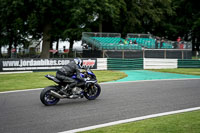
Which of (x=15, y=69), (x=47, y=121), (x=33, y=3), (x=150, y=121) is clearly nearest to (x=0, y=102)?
(x=47, y=121)

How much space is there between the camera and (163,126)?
5.83 meters

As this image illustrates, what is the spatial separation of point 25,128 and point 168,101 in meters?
4.82

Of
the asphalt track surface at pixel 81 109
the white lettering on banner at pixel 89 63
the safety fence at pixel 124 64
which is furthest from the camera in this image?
the safety fence at pixel 124 64

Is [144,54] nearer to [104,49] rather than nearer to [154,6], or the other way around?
[104,49]

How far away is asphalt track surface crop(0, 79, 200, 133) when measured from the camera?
611cm

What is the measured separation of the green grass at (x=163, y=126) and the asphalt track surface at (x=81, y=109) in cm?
59

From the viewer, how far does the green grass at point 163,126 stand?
5504 mm

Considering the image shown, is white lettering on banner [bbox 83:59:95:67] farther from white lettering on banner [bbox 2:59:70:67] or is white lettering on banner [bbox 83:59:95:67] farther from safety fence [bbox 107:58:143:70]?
white lettering on banner [bbox 2:59:70:67]

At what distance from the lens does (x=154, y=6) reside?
41.8 metres

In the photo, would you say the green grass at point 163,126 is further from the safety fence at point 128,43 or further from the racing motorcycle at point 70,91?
the safety fence at point 128,43

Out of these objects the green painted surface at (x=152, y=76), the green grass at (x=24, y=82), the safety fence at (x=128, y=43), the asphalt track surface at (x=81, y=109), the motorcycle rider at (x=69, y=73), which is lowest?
the asphalt track surface at (x=81, y=109)

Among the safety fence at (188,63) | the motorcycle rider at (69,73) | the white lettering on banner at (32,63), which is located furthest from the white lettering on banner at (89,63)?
the motorcycle rider at (69,73)

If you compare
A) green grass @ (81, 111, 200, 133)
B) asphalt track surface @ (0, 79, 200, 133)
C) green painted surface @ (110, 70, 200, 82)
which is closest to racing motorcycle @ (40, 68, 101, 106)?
asphalt track surface @ (0, 79, 200, 133)

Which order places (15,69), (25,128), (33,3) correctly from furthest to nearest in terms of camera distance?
(33,3), (15,69), (25,128)
